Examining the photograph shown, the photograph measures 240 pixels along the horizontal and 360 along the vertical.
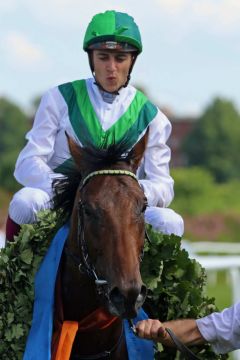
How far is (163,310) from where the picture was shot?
222 inches

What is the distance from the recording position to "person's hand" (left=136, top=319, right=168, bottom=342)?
4949 millimetres

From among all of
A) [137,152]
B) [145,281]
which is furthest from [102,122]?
[145,281]

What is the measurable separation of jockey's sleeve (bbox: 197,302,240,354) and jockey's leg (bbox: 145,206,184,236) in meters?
0.68

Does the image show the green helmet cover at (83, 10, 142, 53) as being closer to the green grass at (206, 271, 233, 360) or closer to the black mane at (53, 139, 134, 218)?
the black mane at (53, 139, 134, 218)

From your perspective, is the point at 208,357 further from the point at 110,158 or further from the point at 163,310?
the point at 110,158

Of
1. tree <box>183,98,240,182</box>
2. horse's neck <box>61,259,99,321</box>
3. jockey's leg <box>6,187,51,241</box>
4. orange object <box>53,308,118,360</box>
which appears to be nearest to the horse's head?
horse's neck <box>61,259,99,321</box>

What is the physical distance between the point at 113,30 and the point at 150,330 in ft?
6.06

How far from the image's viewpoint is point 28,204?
18.7 feet

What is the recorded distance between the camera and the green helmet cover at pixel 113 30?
5.89 meters

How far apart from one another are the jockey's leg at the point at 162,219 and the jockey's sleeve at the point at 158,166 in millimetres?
118

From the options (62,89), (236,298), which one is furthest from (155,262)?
(236,298)

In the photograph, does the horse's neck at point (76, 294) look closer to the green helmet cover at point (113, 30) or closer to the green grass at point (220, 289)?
the green helmet cover at point (113, 30)

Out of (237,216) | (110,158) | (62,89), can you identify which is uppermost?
(62,89)

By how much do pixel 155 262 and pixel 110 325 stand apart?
557 mm
